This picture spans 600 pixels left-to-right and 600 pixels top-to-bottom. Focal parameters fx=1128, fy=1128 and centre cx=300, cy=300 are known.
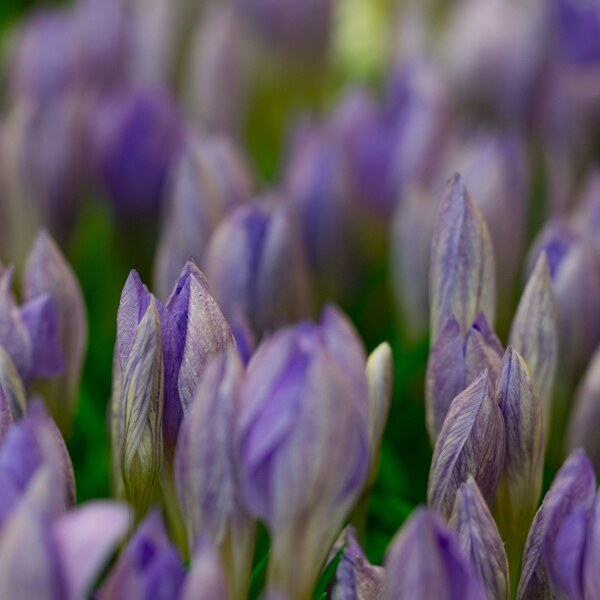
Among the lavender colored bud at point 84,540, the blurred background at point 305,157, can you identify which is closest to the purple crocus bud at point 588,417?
the blurred background at point 305,157

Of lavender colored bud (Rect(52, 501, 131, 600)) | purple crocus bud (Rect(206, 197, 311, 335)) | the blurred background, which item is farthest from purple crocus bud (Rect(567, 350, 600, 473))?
lavender colored bud (Rect(52, 501, 131, 600))

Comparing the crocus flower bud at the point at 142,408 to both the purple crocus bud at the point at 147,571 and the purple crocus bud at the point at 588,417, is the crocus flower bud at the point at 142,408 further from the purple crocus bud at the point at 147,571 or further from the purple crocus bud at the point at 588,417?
the purple crocus bud at the point at 588,417

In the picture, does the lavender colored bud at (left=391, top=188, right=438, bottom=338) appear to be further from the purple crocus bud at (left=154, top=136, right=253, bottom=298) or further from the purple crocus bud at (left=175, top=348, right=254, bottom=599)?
the purple crocus bud at (left=175, top=348, right=254, bottom=599)

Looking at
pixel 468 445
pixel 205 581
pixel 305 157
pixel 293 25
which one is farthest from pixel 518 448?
pixel 293 25

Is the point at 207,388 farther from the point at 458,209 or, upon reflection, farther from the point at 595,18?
the point at 595,18

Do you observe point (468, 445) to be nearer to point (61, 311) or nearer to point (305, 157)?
point (61, 311)

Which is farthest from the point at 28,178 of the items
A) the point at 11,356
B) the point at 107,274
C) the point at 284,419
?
the point at 284,419
